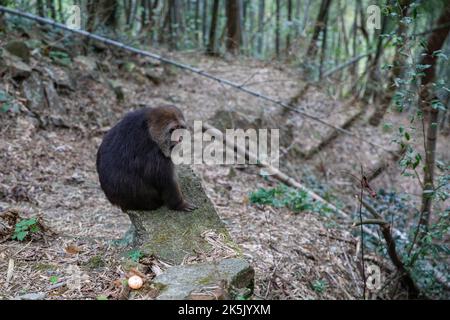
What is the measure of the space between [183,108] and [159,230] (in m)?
5.25

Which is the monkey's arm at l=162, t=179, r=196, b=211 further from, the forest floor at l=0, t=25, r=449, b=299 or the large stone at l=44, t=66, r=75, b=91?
the large stone at l=44, t=66, r=75, b=91

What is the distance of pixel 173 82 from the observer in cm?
1007

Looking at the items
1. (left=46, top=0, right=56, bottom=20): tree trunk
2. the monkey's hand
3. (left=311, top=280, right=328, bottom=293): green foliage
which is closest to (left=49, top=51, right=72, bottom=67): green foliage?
(left=46, top=0, right=56, bottom=20): tree trunk

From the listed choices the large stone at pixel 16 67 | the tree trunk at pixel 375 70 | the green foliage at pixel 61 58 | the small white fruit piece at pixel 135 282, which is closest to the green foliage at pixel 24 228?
the small white fruit piece at pixel 135 282

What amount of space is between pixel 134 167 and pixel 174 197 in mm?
488

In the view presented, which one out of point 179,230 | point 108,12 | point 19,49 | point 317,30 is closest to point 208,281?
point 179,230

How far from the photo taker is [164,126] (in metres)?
4.42

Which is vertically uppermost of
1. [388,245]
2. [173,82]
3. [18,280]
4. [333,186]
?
[173,82]

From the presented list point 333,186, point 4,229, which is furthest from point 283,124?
point 4,229

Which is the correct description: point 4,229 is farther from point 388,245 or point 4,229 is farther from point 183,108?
point 183,108

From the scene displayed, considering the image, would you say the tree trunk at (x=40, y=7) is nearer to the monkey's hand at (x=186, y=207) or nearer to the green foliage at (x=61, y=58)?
the green foliage at (x=61, y=58)

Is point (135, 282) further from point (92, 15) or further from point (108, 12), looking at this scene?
point (108, 12)

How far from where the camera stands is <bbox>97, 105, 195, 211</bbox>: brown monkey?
174 inches

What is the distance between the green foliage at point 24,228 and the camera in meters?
4.16
